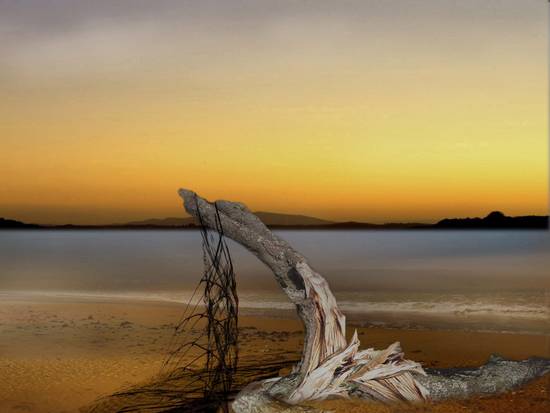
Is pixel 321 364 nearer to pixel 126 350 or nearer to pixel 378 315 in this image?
pixel 126 350

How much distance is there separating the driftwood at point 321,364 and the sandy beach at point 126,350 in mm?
171

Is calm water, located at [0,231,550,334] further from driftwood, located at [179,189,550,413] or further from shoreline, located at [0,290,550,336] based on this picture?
driftwood, located at [179,189,550,413]

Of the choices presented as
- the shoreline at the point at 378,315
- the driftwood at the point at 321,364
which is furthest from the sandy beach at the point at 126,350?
the shoreline at the point at 378,315

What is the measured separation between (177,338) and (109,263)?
77.8 ft

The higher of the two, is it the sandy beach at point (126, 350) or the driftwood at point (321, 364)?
the driftwood at point (321, 364)

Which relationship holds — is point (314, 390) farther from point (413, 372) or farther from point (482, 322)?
point (482, 322)

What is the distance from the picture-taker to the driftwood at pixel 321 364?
6.70 meters

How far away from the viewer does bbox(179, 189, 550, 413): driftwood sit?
670 cm

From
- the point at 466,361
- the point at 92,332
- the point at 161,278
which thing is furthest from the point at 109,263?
the point at 466,361

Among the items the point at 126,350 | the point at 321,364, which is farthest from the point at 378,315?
the point at 321,364

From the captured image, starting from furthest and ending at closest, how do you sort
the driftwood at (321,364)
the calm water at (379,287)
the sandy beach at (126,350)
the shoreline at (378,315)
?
the calm water at (379,287) < the shoreline at (378,315) < the sandy beach at (126,350) < the driftwood at (321,364)

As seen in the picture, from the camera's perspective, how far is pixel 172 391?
775 centimetres

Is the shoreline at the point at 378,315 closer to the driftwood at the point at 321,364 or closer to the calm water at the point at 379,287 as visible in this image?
the calm water at the point at 379,287

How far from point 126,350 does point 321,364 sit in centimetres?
Answer: 438
